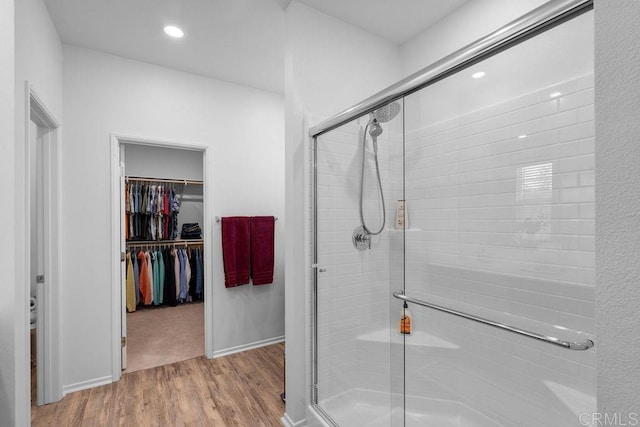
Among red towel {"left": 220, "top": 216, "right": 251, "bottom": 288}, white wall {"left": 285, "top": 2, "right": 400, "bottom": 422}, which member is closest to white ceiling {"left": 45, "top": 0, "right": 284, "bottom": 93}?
white wall {"left": 285, "top": 2, "right": 400, "bottom": 422}

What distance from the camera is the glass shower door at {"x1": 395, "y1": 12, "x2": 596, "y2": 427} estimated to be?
127 centimetres

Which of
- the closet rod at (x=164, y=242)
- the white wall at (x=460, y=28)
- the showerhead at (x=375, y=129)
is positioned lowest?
the closet rod at (x=164, y=242)

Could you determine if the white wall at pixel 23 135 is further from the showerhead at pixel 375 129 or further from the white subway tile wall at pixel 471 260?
the showerhead at pixel 375 129

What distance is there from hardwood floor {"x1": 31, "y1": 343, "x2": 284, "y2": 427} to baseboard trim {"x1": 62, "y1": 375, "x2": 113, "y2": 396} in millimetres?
45

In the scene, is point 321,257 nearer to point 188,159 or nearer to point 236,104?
point 236,104

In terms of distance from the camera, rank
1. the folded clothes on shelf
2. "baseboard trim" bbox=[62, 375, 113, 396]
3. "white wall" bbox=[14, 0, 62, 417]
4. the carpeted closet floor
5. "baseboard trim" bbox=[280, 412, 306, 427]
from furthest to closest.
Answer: the folded clothes on shelf
the carpeted closet floor
"baseboard trim" bbox=[62, 375, 113, 396]
"baseboard trim" bbox=[280, 412, 306, 427]
"white wall" bbox=[14, 0, 62, 417]

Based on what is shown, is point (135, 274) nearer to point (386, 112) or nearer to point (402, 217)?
point (402, 217)

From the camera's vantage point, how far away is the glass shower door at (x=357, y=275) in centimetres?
169

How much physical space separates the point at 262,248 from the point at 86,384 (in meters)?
1.69

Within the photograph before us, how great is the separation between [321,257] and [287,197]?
1.51ft

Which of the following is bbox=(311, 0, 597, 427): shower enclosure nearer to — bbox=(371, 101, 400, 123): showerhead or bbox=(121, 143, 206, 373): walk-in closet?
bbox=(371, 101, 400, 123): showerhead

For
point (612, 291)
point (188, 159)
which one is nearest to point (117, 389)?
point (612, 291)

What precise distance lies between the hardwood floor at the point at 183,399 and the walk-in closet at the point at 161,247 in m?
1.02

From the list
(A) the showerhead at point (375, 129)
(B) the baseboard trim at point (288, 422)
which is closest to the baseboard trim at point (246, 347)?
(B) the baseboard trim at point (288, 422)
